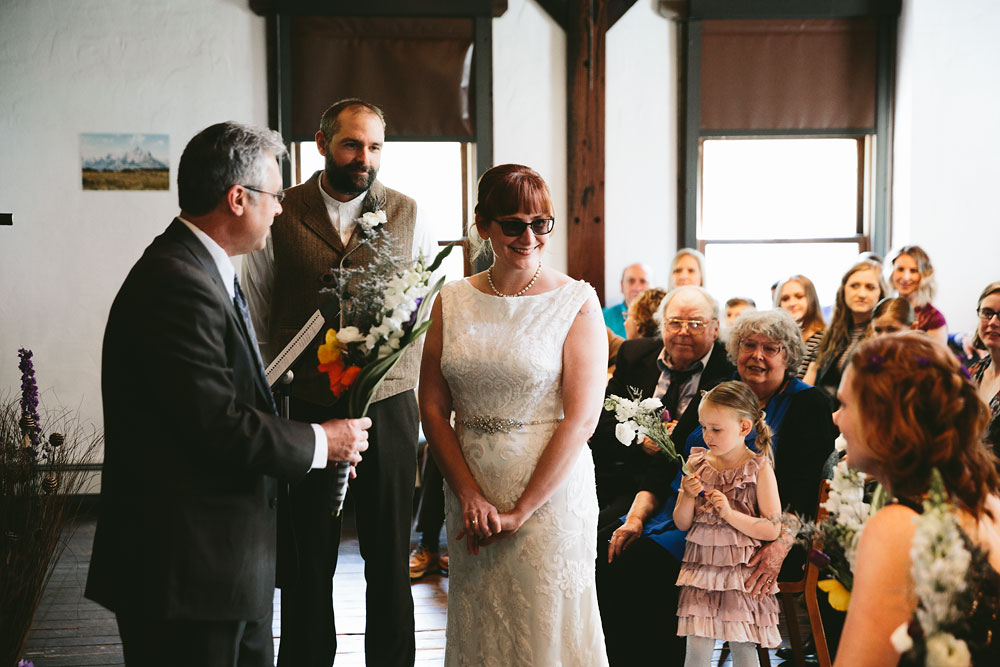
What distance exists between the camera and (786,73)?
20.3 feet

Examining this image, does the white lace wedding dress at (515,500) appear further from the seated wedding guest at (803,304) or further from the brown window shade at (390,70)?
the brown window shade at (390,70)

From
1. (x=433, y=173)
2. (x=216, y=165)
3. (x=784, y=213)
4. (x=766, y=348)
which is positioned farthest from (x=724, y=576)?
(x=784, y=213)

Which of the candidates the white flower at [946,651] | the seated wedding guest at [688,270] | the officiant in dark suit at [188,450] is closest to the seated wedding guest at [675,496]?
the officiant in dark suit at [188,450]

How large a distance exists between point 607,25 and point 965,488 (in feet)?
17.1

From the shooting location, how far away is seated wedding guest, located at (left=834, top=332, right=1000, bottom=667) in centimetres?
130

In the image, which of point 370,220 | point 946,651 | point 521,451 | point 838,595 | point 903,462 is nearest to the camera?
point 946,651

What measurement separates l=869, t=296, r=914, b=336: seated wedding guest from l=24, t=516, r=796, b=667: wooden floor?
143cm

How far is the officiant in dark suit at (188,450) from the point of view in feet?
5.39

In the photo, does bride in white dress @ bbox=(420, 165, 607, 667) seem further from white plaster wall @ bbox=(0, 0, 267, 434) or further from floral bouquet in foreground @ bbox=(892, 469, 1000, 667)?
white plaster wall @ bbox=(0, 0, 267, 434)

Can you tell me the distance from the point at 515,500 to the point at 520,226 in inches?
27.7

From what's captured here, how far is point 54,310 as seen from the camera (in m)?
5.95

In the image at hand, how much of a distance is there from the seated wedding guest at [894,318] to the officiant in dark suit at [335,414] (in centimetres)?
219

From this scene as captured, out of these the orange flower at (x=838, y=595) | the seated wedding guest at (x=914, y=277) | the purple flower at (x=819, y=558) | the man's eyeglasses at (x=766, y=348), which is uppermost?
the seated wedding guest at (x=914, y=277)

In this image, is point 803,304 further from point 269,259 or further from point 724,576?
point 269,259
